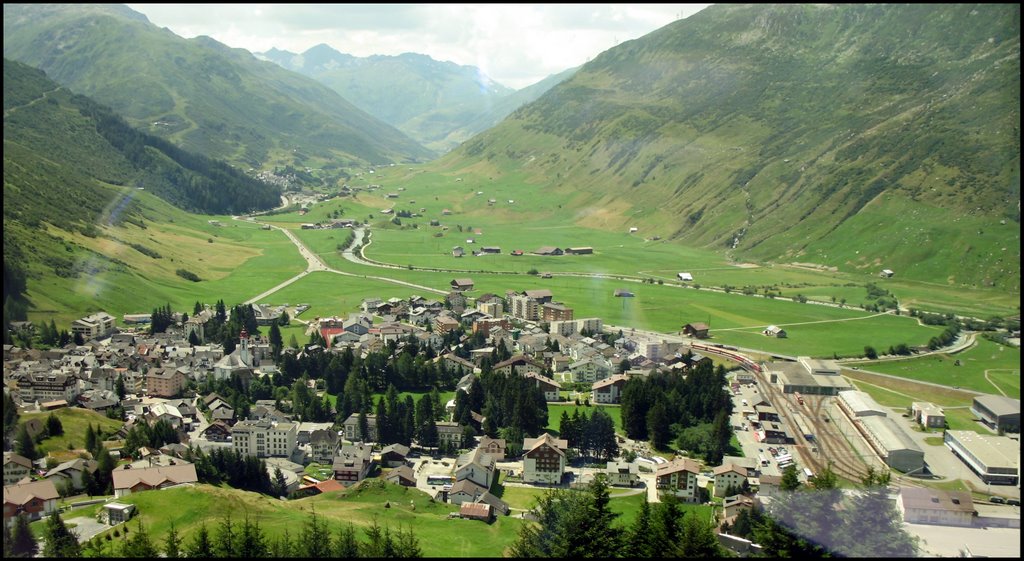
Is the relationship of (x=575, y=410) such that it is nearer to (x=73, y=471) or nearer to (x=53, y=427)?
(x=73, y=471)

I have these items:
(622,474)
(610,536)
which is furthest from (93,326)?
(610,536)

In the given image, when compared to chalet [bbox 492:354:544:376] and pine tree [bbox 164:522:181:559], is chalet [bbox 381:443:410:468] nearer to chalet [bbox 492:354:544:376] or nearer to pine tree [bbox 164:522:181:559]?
chalet [bbox 492:354:544:376]

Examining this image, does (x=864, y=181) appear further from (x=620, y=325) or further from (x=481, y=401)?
(x=481, y=401)

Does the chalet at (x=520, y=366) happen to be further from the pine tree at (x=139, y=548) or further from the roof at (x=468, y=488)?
the pine tree at (x=139, y=548)

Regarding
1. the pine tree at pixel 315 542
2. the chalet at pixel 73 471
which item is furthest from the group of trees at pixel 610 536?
the chalet at pixel 73 471

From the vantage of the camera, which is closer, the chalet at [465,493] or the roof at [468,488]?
the chalet at [465,493]
